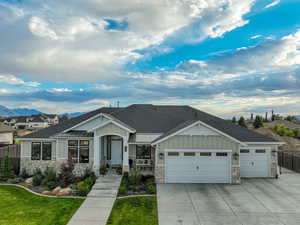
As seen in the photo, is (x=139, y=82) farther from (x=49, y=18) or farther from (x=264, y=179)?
(x=264, y=179)

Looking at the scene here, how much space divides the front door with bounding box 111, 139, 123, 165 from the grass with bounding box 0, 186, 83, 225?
6.01 m

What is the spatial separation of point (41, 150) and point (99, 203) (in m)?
8.20

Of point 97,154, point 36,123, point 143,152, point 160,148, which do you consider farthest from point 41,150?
point 36,123

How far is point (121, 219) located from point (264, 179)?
11.3m

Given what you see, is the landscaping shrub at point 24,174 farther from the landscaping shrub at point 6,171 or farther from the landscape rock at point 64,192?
the landscape rock at point 64,192

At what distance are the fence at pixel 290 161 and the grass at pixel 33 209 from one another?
17.3m

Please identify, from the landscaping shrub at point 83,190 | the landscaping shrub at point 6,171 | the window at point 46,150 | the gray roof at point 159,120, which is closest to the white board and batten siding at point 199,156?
the gray roof at point 159,120

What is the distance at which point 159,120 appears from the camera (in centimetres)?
1836

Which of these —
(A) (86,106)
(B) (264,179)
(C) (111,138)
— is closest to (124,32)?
(C) (111,138)

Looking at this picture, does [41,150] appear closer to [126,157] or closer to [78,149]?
[78,149]

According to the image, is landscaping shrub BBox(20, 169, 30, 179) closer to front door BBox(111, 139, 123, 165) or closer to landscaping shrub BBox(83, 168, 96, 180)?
landscaping shrub BBox(83, 168, 96, 180)

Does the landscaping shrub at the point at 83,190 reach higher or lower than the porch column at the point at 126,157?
lower

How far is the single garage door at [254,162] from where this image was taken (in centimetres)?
1512

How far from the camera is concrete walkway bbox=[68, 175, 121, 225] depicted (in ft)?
28.2
